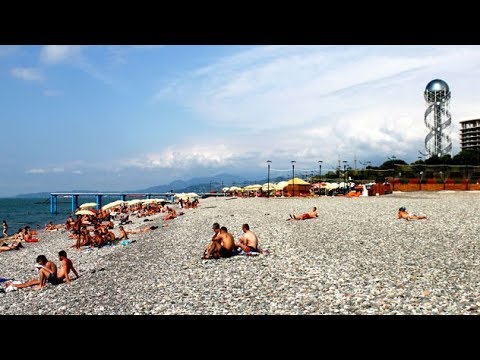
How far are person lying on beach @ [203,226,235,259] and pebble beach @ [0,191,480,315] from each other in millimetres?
327

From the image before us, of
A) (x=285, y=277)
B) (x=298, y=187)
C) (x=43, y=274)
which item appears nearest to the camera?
(x=285, y=277)

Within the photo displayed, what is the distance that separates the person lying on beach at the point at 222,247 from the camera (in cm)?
1231

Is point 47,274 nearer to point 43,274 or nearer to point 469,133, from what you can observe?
point 43,274

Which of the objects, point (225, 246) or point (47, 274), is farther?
point (225, 246)

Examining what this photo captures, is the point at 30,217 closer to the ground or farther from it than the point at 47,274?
closer to the ground

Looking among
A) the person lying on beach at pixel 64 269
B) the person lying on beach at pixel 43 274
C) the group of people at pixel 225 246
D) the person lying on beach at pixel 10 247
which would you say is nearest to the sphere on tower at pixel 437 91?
the person lying on beach at pixel 10 247

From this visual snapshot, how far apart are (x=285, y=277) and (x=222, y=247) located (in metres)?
2.91

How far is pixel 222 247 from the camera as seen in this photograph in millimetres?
12312

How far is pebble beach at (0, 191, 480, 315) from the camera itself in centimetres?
780

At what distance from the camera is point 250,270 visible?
10.7m

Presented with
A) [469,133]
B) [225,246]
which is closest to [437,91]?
[469,133]

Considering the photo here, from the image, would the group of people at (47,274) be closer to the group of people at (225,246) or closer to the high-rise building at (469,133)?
the group of people at (225,246)
